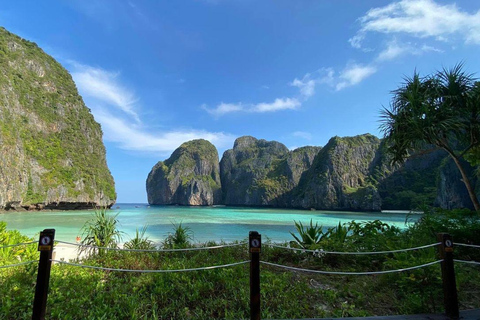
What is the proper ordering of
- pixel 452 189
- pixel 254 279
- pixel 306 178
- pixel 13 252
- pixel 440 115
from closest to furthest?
pixel 254 279
pixel 13 252
pixel 440 115
pixel 452 189
pixel 306 178

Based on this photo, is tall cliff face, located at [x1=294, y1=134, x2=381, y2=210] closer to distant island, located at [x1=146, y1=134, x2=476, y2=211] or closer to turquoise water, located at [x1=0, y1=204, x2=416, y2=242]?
distant island, located at [x1=146, y1=134, x2=476, y2=211]

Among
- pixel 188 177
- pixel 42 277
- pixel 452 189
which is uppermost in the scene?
pixel 188 177

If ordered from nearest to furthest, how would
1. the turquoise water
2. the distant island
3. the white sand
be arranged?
the white sand, the turquoise water, the distant island

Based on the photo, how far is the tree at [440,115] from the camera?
23.6ft

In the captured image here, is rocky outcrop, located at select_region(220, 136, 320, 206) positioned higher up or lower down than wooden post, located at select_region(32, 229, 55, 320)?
higher up

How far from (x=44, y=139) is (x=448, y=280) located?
257 feet

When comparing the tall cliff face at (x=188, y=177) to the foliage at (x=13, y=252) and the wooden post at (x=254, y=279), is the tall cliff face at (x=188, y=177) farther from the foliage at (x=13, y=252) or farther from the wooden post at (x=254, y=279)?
the wooden post at (x=254, y=279)

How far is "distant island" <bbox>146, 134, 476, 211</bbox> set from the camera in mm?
86688

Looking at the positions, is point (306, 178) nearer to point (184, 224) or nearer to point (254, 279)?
point (184, 224)

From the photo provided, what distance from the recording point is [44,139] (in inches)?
2429

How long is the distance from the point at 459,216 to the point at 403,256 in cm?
294

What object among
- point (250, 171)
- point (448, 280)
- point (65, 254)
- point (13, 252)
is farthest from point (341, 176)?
point (13, 252)

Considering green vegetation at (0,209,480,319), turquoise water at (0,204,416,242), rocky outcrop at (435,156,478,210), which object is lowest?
turquoise water at (0,204,416,242)

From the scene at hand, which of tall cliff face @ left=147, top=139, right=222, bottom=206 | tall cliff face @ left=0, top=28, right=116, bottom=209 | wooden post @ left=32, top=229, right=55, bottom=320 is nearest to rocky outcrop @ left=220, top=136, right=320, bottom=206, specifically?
tall cliff face @ left=147, top=139, right=222, bottom=206
